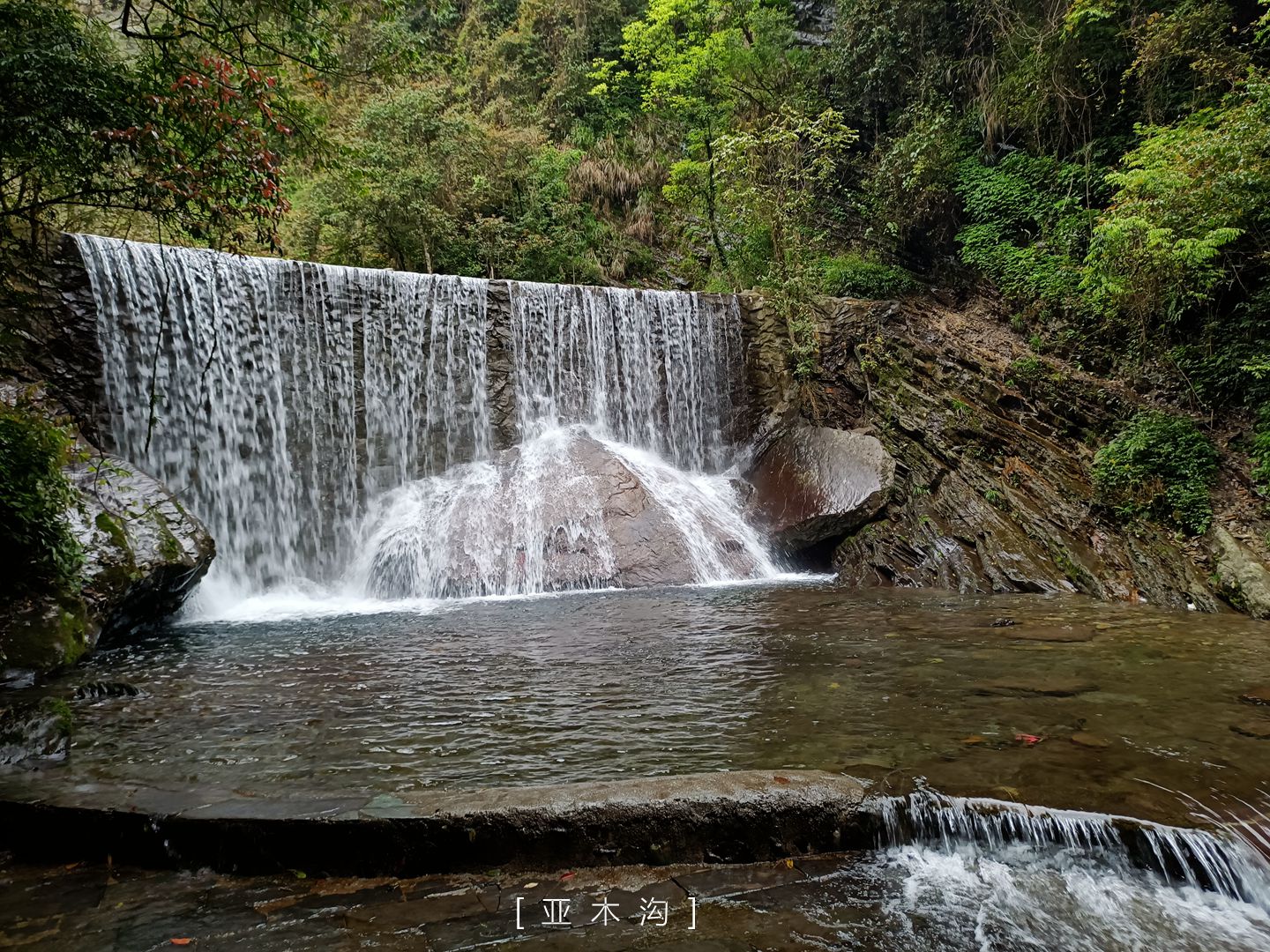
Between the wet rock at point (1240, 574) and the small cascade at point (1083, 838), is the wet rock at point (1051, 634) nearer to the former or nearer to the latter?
the wet rock at point (1240, 574)

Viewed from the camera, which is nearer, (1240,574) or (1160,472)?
(1240,574)

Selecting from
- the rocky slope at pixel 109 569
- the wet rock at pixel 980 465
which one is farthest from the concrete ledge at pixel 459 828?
the wet rock at pixel 980 465

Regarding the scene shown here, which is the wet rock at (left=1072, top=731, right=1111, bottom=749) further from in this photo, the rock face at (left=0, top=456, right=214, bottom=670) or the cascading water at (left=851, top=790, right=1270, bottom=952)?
the rock face at (left=0, top=456, right=214, bottom=670)

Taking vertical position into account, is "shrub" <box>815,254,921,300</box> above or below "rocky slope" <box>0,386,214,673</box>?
above

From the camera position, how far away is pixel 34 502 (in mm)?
5168

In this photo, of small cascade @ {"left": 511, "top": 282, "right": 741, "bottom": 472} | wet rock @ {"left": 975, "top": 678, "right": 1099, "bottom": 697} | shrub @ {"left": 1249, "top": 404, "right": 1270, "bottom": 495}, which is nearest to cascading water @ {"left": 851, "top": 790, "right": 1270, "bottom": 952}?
wet rock @ {"left": 975, "top": 678, "right": 1099, "bottom": 697}

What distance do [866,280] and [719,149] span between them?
445 centimetres

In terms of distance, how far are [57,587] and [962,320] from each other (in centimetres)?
1299

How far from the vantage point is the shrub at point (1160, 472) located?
8.26 meters

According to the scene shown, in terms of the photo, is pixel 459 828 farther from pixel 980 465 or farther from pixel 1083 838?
pixel 980 465

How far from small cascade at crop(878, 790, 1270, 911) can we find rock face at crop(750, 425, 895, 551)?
7.64m

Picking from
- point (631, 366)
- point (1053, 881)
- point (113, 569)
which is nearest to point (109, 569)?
point (113, 569)

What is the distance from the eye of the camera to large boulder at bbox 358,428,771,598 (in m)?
9.27

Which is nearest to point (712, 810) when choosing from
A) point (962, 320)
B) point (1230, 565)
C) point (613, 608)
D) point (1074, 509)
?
point (613, 608)
